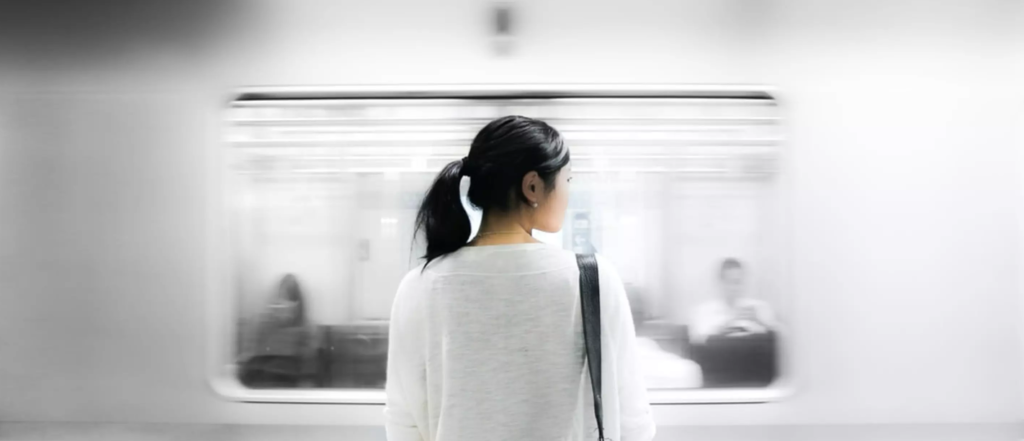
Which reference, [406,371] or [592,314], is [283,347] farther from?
[592,314]

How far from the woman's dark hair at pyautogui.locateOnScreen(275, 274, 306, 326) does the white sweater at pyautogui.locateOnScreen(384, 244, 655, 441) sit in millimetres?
721

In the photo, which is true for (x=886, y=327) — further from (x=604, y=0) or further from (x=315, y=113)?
(x=315, y=113)

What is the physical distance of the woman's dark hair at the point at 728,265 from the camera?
1694mm

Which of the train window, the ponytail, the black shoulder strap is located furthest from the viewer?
the train window

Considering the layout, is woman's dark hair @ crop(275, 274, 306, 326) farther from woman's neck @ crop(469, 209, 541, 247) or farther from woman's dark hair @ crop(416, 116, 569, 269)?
woman's neck @ crop(469, 209, 541, 247)

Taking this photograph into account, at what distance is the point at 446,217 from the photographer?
1.19 metres

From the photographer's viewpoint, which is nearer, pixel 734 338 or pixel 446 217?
pixel 446 217

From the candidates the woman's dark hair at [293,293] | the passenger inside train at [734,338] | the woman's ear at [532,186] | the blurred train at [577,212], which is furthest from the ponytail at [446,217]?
the passenger inside train at [734,338]

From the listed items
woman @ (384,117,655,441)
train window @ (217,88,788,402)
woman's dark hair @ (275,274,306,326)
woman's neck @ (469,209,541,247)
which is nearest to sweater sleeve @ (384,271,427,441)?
woman @ (384,117,655,441)

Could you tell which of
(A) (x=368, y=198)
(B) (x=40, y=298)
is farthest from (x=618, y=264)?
(B) (x=40, y=298)

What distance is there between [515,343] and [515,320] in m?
0.05

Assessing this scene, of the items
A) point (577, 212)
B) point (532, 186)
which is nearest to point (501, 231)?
point (532, 186)

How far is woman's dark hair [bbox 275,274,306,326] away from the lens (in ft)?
5.63

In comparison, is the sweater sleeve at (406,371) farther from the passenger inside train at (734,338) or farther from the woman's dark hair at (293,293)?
the passenger inside train at (734,338)
